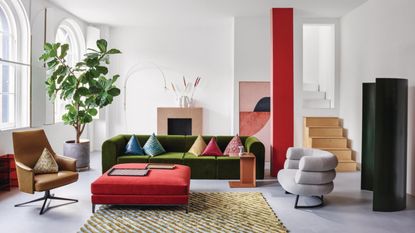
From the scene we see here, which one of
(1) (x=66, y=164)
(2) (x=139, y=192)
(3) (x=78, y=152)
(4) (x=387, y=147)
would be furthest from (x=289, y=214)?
(3) (x=78, y=152)

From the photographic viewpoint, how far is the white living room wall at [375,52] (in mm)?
5234

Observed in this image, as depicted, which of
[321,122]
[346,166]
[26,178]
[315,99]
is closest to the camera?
[26,178]

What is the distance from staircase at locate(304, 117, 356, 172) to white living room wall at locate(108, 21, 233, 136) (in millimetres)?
2006

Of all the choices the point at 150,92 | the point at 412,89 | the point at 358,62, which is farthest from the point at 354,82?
the point at 150,92

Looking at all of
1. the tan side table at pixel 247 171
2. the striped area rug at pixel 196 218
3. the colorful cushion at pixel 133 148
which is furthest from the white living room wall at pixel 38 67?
the tan side table at pixel 247 171

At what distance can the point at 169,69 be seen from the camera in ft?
29.7

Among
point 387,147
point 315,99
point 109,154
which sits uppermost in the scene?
point 315,99

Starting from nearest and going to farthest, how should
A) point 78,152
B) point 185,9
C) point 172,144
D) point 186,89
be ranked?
point 172,144 < point 78,152 < point 185,9 < point 186,89

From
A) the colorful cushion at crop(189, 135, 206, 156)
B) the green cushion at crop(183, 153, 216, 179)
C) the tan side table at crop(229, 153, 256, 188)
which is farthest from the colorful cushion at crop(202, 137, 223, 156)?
the tan side table at crop(229, 153, 256, 188)

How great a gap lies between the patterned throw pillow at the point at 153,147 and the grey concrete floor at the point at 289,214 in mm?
976

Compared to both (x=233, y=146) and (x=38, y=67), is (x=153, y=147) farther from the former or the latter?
(x=38, y=67)

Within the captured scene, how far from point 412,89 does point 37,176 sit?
5.00 metres

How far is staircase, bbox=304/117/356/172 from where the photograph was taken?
7.19 metres

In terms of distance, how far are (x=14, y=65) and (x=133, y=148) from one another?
2.31 meters
